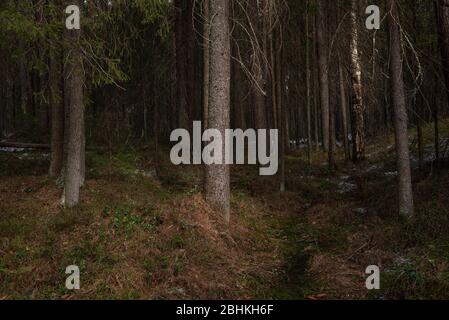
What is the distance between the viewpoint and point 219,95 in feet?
27.7

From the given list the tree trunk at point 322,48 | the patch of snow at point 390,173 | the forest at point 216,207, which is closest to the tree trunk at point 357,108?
the tree trunk at point 322,48

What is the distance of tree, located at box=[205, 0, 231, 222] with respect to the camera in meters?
8.36

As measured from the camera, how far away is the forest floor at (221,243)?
5805 millimetres

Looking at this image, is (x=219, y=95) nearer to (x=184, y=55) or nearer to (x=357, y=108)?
(x=184, y=55)

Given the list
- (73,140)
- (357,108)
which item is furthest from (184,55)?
(73,140)

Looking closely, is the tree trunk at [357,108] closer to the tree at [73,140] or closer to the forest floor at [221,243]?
the forest floor at [221,243]

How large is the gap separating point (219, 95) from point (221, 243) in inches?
120

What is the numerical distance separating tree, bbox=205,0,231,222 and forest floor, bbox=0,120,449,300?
36 centimetres

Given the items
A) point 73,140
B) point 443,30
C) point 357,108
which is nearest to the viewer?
point 443,30
